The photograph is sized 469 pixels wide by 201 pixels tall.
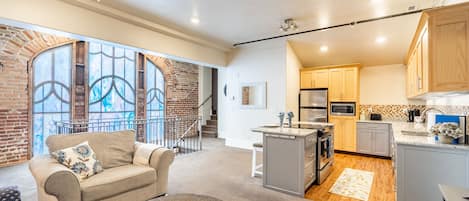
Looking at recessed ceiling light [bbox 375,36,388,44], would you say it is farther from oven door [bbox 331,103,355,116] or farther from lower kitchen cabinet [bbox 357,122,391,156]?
lower kitchen cabinet [bbox 357,122,391,156]

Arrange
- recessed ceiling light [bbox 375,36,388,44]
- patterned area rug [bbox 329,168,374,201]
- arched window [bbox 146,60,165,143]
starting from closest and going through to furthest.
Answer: patterned area rug [bbox 329,168,374,201] < recessed ceiling light [bbox 375,36,388,44] < arched window [bbox 146,60,165,143]

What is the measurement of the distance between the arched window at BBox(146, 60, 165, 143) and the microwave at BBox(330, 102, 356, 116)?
4791mm

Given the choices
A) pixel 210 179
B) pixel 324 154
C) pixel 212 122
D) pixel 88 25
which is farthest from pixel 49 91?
pixel 324 154

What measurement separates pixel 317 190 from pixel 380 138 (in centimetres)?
283

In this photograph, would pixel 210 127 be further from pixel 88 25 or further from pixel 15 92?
pixel 88 25

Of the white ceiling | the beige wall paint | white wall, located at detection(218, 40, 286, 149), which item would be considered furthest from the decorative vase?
the beige wall paint

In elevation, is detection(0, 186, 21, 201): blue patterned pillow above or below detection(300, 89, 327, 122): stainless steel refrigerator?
below

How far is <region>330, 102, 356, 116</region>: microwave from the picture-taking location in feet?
18.0

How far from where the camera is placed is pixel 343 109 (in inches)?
220

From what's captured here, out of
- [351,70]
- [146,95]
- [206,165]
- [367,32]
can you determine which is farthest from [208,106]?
[367,32]

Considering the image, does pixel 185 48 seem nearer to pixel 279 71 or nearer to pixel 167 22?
pixel 167 22

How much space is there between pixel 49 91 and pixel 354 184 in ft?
20.5

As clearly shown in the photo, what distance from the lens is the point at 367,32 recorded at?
4578 millimetres

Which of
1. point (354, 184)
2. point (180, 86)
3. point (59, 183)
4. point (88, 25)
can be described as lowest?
point (354, 184)
